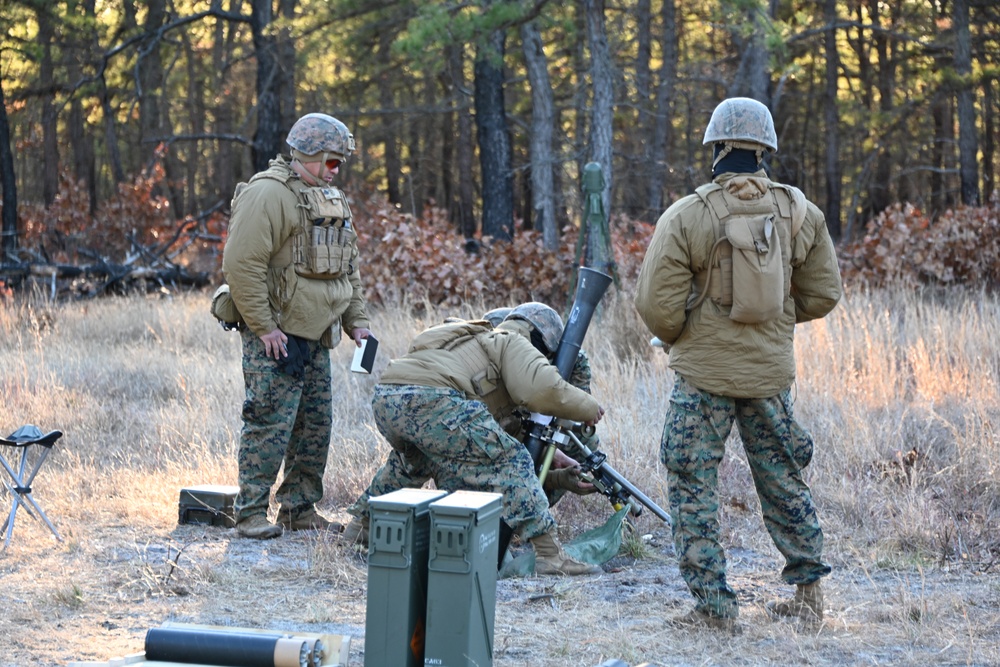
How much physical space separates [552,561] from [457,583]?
1788 millimetres

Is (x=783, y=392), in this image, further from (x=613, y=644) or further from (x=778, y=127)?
(x=778, y=127)

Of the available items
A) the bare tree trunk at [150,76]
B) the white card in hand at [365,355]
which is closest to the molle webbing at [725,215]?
the white card in hand at [365,355]

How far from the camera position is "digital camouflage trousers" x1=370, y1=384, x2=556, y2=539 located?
4.91 metres

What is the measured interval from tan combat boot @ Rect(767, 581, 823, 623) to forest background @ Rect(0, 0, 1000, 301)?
6.97 metres

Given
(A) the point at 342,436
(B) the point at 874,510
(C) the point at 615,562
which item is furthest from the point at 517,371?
(A) the point at 342,436

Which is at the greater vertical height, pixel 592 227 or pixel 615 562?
pixel 592 227

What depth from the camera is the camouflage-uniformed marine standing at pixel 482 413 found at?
16.1 feet

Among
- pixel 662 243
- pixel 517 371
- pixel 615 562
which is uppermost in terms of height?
pixel 662 243

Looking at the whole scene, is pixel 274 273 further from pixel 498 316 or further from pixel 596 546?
pixel 596 546

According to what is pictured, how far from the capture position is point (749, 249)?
3.87 m

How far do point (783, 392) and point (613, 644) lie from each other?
1.14 m

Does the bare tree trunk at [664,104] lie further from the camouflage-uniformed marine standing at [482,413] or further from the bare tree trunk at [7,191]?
the camouflage-uniformed marine standing at [482,413]

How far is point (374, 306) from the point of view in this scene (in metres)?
11.6

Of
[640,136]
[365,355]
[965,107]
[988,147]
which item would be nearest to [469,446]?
[365,355]
